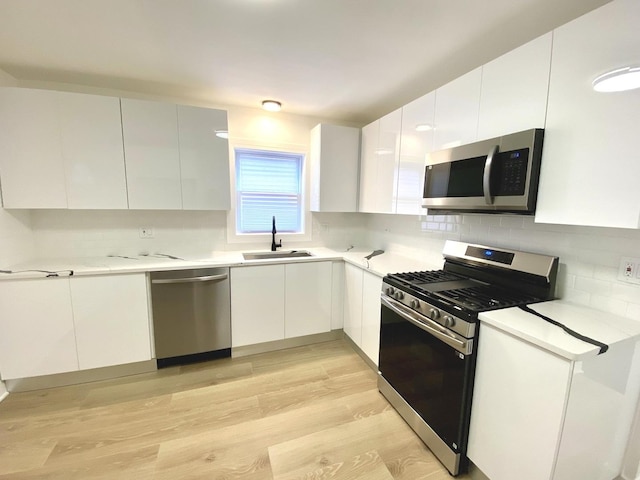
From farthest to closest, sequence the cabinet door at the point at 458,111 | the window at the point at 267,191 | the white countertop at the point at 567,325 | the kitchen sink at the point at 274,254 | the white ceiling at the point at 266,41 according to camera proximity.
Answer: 1. the window at the point at 267,191
2. the kitchen sink at the point at 274,254
3. the cabinet door at the point at 458,111
4. the white ceiling at the point at 266,41
5. the white countertop at the point at 567,325

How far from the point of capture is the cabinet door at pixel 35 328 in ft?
6.38

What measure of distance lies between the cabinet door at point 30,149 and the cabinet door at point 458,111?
9.48 ft

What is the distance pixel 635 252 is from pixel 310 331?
2.35m

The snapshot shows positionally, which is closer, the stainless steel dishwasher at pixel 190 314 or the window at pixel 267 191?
the stainless steel dishwasher at pixel 190 314

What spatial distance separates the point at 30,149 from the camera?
2.08 meters

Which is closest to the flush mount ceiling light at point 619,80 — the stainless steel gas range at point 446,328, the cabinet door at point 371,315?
the stainless steel gas range at point 446,328

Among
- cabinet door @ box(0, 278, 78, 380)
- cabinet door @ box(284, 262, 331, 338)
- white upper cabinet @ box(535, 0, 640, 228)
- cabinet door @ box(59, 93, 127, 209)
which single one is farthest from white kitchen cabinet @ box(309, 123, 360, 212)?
cabinet door @ box(0, 278, 78, 380)

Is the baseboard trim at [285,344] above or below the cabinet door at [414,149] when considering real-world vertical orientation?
below

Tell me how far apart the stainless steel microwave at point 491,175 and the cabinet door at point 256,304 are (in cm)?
157

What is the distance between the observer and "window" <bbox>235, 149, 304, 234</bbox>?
9.88 feet

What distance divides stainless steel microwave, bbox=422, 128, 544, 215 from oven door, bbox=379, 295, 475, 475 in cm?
75

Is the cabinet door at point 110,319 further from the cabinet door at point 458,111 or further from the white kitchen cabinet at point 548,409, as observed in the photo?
the cabinet door at point 458,111

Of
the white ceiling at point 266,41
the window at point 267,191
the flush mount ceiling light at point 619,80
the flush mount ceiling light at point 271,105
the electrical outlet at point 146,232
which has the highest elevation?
the white ceiling at point 266,41

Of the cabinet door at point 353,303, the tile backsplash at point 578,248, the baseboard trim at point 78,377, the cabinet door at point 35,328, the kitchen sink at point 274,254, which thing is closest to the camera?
the tile backsplash at point 578,248
